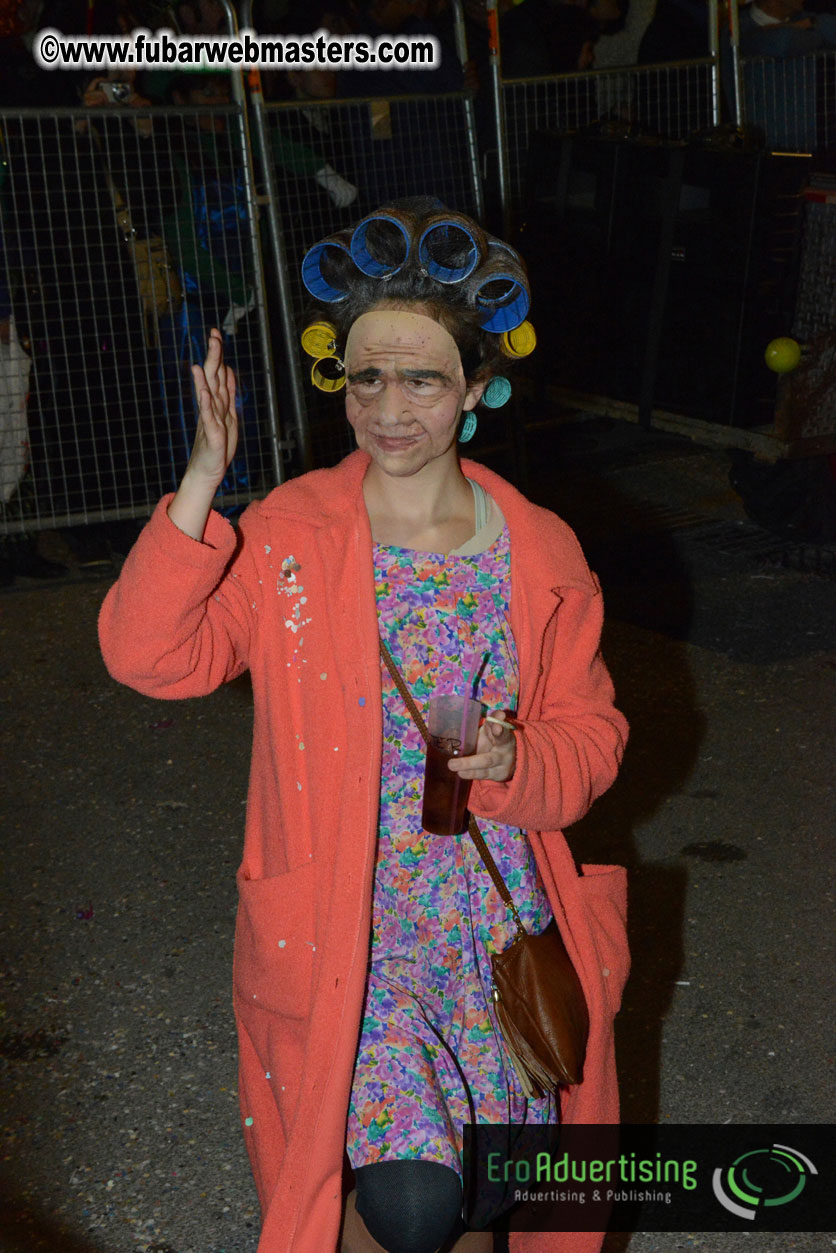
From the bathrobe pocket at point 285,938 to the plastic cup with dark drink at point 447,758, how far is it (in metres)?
0.24

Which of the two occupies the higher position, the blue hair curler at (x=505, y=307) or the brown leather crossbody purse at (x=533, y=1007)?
the blue hair curler at (x=505, y=307)

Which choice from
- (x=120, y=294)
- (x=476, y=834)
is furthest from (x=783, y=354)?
(x=476, y=834)

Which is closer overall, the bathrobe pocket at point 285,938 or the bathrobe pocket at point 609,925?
the bathrobe pocket at point 285,938

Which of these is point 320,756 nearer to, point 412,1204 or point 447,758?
point 447,758

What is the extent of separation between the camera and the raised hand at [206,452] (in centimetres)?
224

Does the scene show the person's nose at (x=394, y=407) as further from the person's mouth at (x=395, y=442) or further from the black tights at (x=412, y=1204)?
the black tights at (x=412, y=1204)

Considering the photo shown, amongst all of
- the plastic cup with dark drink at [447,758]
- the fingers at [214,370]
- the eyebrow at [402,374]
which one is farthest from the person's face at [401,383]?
the plastic cup with dark drink at [447,758]

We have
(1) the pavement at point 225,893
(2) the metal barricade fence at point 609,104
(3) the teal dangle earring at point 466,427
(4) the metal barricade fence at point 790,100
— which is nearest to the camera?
(3) the teal dangle earring at point 466,427

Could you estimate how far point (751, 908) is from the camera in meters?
4.38

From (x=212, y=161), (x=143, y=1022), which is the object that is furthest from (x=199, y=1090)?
(x=212, y=161)

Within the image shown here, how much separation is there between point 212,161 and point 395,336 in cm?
486

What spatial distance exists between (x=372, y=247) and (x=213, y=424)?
18.4 inches

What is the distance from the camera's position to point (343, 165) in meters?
7.23

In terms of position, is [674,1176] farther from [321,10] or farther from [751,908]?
[321,10]
